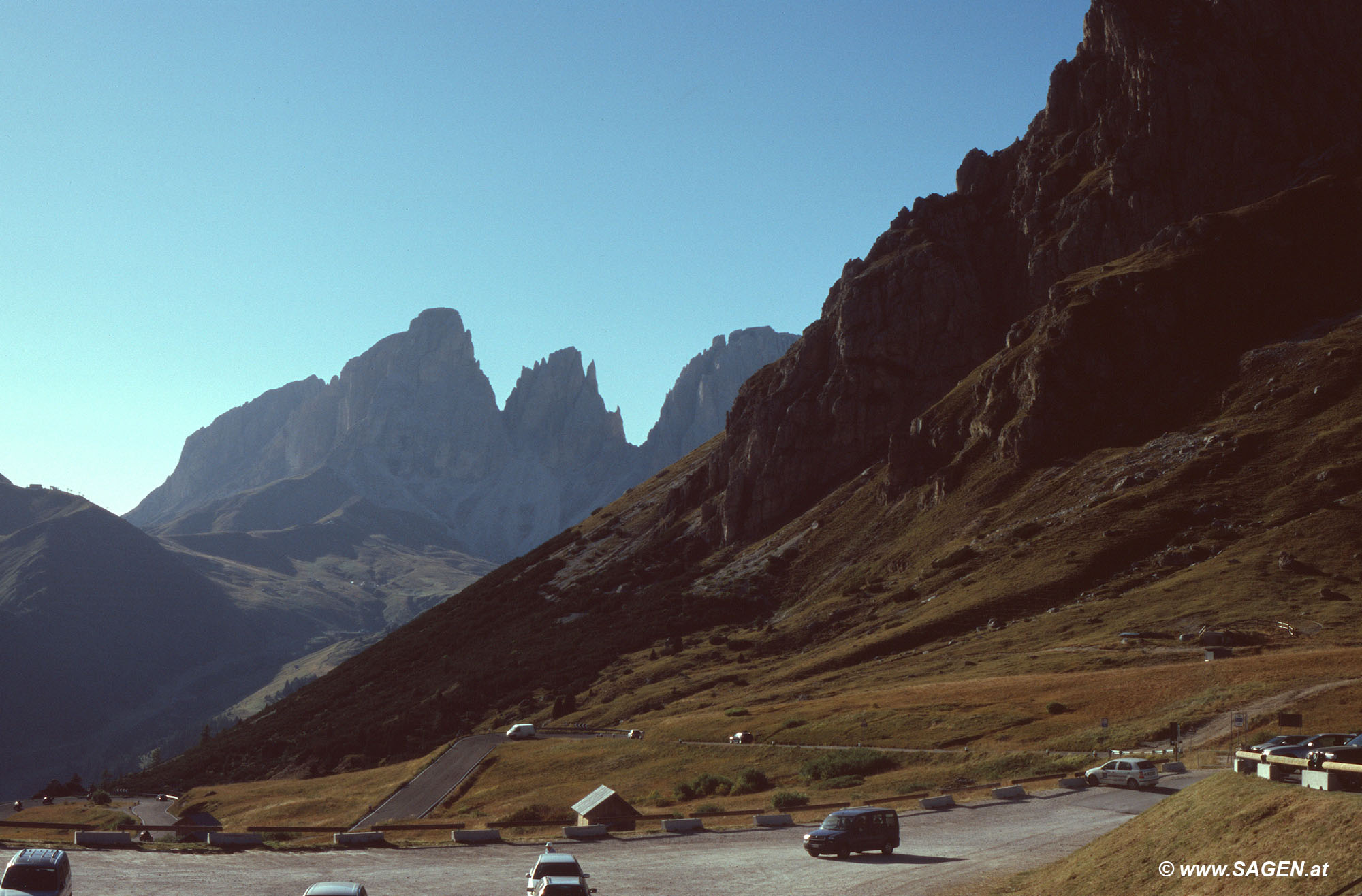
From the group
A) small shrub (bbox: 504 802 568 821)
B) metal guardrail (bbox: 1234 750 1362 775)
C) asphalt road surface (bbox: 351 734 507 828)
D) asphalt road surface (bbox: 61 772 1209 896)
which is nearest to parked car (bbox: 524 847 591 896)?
asphalt road surface (bbox: 61 772 1209 896)

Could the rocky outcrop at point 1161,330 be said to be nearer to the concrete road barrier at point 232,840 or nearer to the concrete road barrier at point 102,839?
the concrete road barrier at point 232,840

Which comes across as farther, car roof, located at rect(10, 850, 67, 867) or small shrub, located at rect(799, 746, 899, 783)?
small shrub, located at rect(799, 746, 899, 783)

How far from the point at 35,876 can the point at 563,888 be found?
14622mm

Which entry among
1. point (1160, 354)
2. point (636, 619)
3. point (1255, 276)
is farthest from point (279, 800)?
point (1255, 276)

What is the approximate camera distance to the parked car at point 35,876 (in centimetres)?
2908

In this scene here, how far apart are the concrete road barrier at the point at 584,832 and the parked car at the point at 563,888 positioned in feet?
55.3

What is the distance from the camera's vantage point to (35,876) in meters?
29.4

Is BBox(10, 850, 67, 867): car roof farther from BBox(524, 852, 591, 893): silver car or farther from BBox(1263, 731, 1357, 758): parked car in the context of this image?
BBox(1263, 731, 1357, 758): parked car

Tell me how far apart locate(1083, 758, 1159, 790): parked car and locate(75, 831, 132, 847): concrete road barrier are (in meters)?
45.7

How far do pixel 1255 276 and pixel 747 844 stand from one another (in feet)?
544

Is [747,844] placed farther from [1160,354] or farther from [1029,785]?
[1160,354]

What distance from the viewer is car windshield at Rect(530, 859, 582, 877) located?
109 ft

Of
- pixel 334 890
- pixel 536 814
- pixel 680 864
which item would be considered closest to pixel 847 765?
pixel 536 814

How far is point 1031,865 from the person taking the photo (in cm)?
3653
